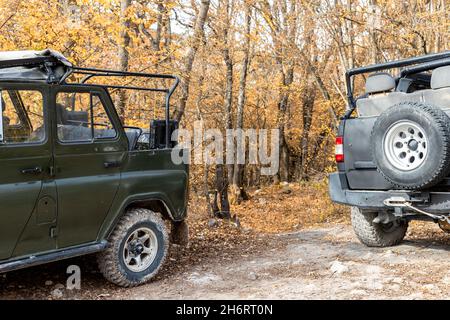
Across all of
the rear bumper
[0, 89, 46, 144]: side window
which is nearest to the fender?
[0, 89, 46, 144]: side window

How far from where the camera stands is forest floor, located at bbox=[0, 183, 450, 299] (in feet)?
16.1

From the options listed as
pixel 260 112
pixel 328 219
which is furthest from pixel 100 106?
pixel 260 112

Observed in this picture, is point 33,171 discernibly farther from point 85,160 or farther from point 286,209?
point 286,209

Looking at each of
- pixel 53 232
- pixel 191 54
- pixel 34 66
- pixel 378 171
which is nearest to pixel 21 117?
pixel 34 66

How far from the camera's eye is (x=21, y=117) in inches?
192

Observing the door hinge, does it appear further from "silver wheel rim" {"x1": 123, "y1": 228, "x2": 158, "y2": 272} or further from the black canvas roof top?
the black canvas roof top

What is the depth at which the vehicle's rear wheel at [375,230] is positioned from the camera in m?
6.57

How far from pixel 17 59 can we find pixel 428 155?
4.04m

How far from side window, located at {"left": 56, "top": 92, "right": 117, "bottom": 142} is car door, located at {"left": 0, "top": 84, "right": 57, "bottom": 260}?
0.61 ft

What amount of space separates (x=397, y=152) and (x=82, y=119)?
328 centimetres

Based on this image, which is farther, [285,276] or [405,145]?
[285,276]

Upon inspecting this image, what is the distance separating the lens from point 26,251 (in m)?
4.56

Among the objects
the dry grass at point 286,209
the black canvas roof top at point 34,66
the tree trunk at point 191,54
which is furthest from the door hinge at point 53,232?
the tree trunk at point 191,54

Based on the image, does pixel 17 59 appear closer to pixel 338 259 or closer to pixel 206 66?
pixel 338 259
